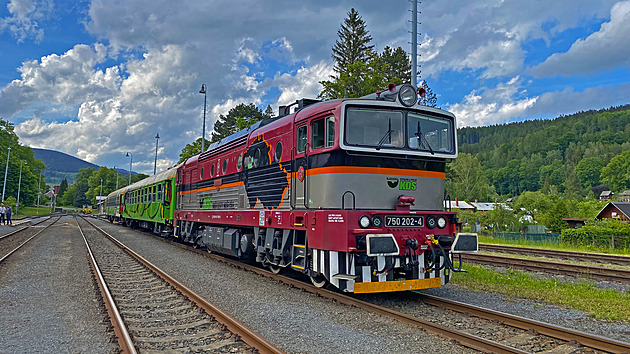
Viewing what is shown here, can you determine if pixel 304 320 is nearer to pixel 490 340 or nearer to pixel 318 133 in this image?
pixel 490 340

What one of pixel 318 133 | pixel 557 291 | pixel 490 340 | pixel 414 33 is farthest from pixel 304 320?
pixel 414 33

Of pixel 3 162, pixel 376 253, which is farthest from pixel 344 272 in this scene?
pixel 3 162

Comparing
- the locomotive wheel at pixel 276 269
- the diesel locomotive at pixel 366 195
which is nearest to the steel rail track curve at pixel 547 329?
the diesel locomotive at pixel 366 195

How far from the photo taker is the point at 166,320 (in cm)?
617

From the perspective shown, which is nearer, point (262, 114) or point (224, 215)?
point (224, 215)

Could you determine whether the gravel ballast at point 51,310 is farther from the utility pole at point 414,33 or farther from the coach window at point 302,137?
the utility pole at point 414,33

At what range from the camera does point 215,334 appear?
5.39 m

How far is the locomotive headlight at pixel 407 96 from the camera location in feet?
24.1

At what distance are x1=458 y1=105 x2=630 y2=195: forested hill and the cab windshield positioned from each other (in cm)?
10636

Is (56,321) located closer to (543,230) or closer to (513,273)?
(513,273)

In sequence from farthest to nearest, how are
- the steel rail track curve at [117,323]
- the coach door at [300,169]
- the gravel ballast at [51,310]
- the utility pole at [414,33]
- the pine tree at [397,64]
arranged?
the pine tree at [397,64] < the utility pole at [414,33] < the coach door at [300,169] < the gravel ballast at [51,310] < the steel rail track curve at [117,323]

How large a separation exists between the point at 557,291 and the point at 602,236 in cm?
1640

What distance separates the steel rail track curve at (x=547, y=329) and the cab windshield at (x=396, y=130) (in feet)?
8.96

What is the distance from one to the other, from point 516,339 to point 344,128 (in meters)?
3.92
